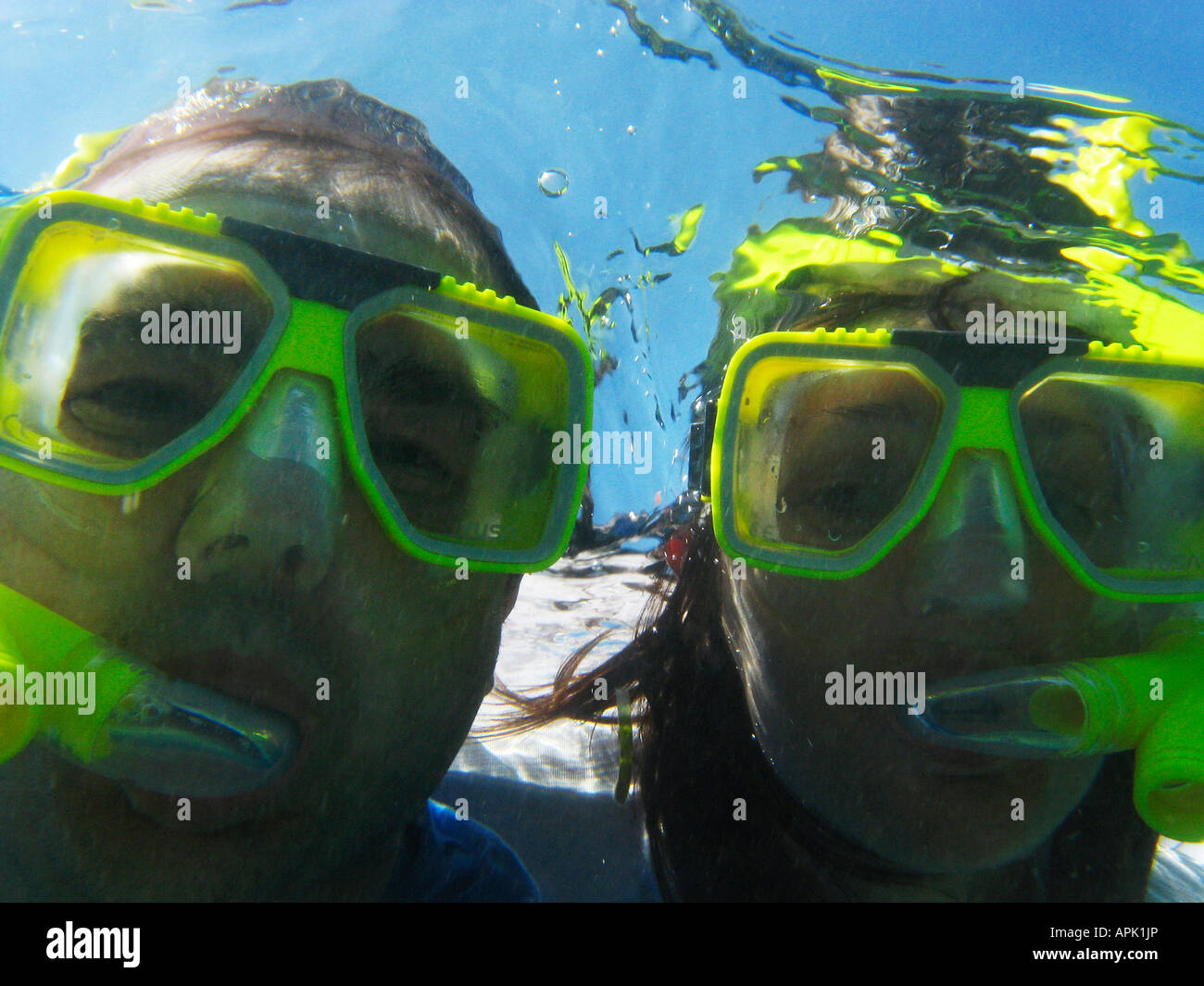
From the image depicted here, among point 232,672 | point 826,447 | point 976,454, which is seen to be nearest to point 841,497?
point 826,447

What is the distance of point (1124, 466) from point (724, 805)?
7.00 ft

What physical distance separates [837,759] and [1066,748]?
65 cm

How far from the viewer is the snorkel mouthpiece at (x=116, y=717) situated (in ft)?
4.88

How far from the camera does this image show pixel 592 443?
2885 millimetres

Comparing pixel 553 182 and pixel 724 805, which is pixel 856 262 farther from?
pixel 724 805

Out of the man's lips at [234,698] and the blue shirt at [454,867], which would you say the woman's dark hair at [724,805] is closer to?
the blue shirt at [454,867]

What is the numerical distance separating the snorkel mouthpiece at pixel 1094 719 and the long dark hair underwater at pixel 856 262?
1.02m

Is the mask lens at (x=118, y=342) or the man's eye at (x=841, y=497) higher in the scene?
the mask lens at (x=118, y=342)

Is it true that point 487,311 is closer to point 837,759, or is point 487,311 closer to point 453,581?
point 453,581

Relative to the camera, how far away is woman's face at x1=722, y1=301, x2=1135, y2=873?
210 centimetres

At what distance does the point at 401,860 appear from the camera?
2773 mm

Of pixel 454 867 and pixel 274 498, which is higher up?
pixel 274 498

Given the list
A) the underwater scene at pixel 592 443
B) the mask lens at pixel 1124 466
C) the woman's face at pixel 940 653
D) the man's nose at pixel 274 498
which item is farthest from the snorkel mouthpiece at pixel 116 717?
the mask lens at pixel 1124 466

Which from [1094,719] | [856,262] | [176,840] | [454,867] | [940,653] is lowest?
[454,867]
